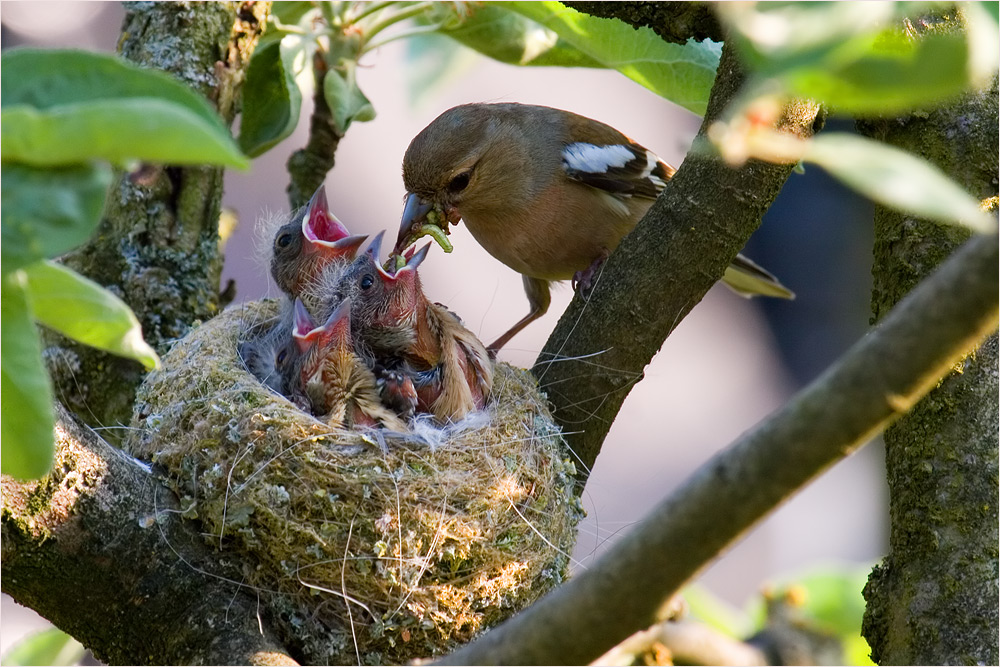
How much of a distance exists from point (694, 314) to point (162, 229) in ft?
20.7

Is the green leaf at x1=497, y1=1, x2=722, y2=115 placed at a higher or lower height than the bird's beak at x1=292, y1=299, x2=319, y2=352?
higher

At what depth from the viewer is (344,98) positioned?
3.21 metres

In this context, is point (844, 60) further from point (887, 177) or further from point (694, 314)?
point (694, 314)

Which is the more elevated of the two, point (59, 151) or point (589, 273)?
point (59, 151)

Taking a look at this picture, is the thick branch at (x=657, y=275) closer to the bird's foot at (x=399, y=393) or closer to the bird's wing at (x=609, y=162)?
the bird's foot at (x=399, y=393)

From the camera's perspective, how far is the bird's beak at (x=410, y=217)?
355 cm

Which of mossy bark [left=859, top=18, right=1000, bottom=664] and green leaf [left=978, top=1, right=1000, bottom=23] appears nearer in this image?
green leaf [left=978, top=1, right=1000, bottom=23]

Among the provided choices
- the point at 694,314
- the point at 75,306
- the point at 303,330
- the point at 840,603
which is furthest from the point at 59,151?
the point at 694,314

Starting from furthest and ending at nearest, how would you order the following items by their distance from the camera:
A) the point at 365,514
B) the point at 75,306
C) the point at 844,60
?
the point at 365,514, the point at 75,306, the point at 844,60

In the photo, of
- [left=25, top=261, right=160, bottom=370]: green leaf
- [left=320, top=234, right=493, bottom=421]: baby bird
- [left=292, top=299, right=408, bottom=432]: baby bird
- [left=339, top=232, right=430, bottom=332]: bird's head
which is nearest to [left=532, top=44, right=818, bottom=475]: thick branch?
[left=320, top=234, right=493, bottom=421]: baby bird

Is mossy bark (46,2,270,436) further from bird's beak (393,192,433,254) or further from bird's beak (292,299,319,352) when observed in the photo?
bird's beak (393,192,433,254)

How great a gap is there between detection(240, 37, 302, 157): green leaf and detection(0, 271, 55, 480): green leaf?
219cm

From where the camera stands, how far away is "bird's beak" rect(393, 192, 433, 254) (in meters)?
3.55

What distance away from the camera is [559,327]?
2.83 m
